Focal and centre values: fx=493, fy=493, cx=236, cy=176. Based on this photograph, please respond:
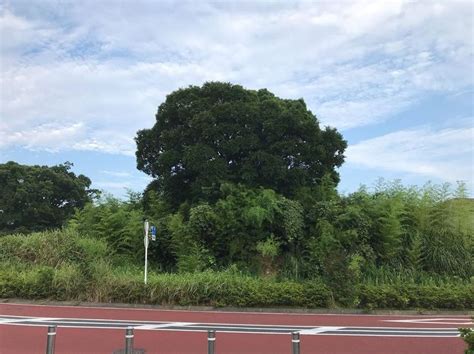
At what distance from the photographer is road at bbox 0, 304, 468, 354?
9.52 meters

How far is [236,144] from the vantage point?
74.9 ft

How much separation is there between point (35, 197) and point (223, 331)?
34.7 meters

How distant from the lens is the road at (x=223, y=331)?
9516 mm

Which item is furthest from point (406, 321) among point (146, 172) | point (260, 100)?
point (146, 172)

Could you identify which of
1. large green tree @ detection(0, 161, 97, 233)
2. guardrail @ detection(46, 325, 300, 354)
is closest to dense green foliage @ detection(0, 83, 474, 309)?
guardrail @ detection(46, 325, 300, 354)

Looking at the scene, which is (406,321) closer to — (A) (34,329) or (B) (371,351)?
(B) (371,351)

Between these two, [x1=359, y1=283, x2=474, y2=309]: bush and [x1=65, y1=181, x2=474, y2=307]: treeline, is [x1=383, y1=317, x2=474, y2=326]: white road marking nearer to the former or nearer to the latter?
[x1=359, y1=283, x2=474, y2=309]: bush

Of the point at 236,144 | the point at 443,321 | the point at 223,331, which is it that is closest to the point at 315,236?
the point at 236,144

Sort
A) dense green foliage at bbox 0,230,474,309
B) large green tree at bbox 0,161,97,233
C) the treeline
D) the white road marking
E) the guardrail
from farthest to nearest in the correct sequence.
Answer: large green tree at bbox 0,161,97,233, the treeline, dense green foliage at bbox 0,230,474,309, the white road marking, the guardrail

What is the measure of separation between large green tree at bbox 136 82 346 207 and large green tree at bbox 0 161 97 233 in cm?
2085

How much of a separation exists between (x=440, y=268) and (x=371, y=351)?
1231cm

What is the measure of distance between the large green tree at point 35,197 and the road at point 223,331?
27.2m

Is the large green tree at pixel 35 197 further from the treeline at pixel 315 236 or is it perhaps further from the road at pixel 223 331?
the road at pixel 223 331

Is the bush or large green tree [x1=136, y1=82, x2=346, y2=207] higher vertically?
large green tree [x1=136, y1=82, x2=346, y2=207]
